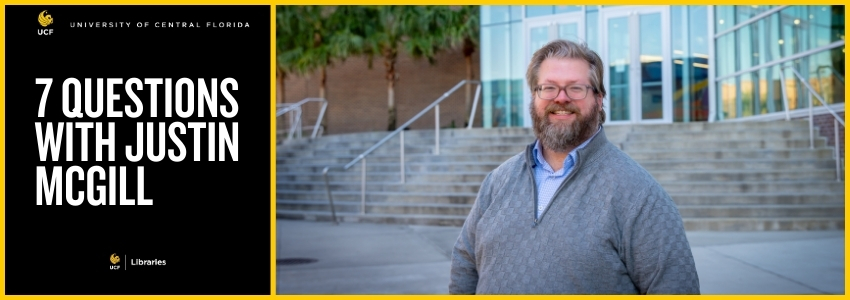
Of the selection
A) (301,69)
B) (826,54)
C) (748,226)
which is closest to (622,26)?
(826,54)

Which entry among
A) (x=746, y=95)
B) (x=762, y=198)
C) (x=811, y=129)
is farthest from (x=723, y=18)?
(x=762, y=198)

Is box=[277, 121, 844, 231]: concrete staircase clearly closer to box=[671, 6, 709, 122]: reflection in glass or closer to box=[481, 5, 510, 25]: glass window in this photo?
box=[671, 6, 709, 122]: reflection in glass

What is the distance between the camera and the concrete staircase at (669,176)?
382 inches

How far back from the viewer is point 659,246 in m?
2.24

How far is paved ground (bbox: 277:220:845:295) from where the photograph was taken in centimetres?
611

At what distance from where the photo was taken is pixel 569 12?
685 inches

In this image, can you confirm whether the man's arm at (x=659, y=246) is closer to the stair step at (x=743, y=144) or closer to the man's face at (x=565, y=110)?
the man's face at (x=565, y=110)

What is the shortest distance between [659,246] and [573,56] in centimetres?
56

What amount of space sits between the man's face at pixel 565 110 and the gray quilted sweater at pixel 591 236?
0.17 ft

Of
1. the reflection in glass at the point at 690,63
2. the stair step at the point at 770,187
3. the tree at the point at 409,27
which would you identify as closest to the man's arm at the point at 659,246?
the stair step at the point at 770,187

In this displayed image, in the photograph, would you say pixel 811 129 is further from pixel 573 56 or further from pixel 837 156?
pixel 573 56

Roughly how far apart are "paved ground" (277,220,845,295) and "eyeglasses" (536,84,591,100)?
3.73 meters

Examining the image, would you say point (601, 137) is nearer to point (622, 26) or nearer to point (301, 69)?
point (622, 26)

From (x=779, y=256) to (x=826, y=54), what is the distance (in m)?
6.49
